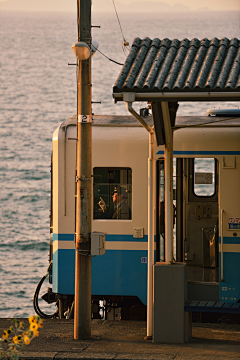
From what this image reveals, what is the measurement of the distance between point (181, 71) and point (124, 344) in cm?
368

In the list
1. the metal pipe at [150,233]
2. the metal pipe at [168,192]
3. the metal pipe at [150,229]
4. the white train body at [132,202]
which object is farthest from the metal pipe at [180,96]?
the white train body at [132,202]

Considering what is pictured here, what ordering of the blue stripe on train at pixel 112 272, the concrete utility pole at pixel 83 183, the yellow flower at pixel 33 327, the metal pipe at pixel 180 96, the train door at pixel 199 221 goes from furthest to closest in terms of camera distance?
the train door at pixel 199 221, the blue stripe on train at pixel 112 272, the concrete utility pole at pixel 83 183, the metal pipe at pixel 180 96, the yellow flower at pixel 33 327

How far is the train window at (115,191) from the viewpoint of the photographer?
983cm

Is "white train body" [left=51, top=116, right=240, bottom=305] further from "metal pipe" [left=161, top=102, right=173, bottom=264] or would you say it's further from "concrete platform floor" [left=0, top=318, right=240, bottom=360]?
"metal pipe" [left=161, top=102, right=173, bottom=264]

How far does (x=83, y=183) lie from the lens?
8453 mm

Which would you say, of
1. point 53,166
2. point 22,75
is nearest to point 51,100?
point 22,75

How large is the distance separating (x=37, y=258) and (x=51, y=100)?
3692 centimetres

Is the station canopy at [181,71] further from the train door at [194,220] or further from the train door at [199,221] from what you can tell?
the train door at [199,221]

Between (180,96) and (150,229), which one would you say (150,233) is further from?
(180,96)

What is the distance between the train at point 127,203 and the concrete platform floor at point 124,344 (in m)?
0.58

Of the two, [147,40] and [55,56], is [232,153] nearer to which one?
[147,40]

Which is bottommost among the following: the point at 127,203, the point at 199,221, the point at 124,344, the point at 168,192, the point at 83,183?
the point at 124,344

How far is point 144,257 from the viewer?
9.70 m

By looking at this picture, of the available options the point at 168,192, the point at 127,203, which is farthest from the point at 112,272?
the point at 168,192
